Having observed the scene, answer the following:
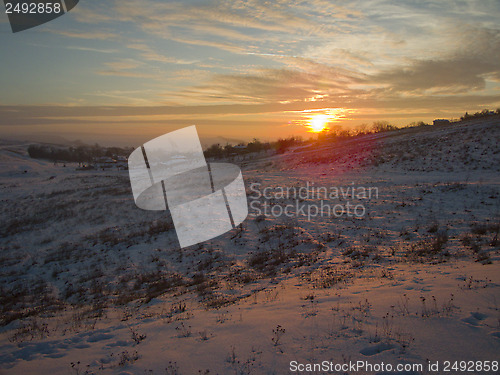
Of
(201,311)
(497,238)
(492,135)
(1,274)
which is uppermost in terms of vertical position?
(492,135)

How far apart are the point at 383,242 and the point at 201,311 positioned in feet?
27.8

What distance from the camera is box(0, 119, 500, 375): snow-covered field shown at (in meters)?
5.20

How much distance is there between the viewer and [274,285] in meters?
9.32

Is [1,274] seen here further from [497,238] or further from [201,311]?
[497,238]

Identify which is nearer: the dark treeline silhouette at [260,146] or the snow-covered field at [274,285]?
the snow-covered field at [274,285]

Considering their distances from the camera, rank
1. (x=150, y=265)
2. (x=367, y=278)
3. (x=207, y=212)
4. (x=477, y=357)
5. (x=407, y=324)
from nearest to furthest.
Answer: (x=477, y=357) → (x=407, y=324) → (x=367, y=278) → (x=150, y=265) → (x=207, y=212)

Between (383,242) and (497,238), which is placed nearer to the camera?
(497,238)

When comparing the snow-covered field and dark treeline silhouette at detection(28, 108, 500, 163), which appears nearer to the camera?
the snow-covered field

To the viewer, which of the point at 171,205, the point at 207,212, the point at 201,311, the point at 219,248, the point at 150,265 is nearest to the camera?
the point at 201,311

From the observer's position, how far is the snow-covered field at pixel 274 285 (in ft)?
17.1

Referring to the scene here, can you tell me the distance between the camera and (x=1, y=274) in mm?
13742

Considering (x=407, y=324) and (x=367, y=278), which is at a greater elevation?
(x=407, y=324)

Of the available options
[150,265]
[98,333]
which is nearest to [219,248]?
[150,265]

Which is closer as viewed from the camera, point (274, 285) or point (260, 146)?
point (274, 285)
